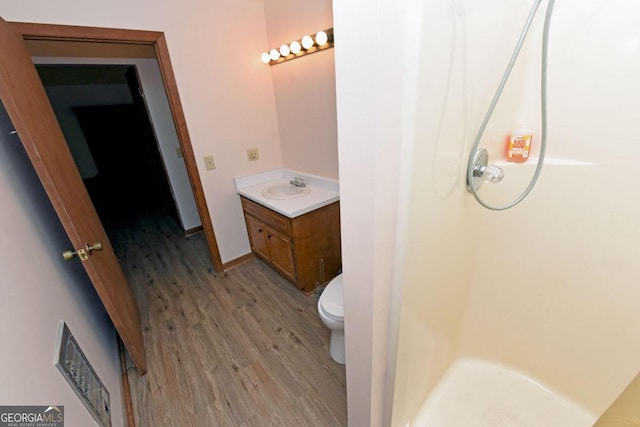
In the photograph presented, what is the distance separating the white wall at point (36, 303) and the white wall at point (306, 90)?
1.67 m

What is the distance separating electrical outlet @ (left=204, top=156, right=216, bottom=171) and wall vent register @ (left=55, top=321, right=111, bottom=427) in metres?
1.40

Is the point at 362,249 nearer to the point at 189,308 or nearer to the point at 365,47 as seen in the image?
the point at 365,47

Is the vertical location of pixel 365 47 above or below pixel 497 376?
above

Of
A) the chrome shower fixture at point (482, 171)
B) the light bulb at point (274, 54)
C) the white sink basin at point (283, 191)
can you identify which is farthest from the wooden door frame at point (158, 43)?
the chrome shower fixture at point (482, 171)

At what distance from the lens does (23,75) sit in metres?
1.17

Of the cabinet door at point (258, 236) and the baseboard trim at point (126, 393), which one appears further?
the cabinet door at point (258, 236)

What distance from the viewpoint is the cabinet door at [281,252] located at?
6.54ft

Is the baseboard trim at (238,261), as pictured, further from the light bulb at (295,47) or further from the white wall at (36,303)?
the light bulb at (295,47)

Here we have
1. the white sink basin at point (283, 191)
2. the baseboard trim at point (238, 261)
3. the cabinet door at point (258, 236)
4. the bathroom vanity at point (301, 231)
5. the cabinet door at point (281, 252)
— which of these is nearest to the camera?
the bathroom vanity at point (301, 231)

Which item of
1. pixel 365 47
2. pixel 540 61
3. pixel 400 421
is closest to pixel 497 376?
pixel 400 421

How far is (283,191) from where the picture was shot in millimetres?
2338

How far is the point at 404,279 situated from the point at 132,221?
13.6 feet

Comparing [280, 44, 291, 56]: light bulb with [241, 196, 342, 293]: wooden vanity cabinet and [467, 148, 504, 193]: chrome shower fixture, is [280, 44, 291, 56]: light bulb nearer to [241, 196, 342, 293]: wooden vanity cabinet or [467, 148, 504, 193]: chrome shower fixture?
[241, 196, 342, 293]: wooden vanity cabinet

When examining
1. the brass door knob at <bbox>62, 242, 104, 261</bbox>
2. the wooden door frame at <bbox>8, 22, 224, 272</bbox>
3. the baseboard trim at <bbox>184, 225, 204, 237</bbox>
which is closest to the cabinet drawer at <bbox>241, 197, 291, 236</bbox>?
the wooden door frame at <bbox>8, 22, 224, 272</bbox>
